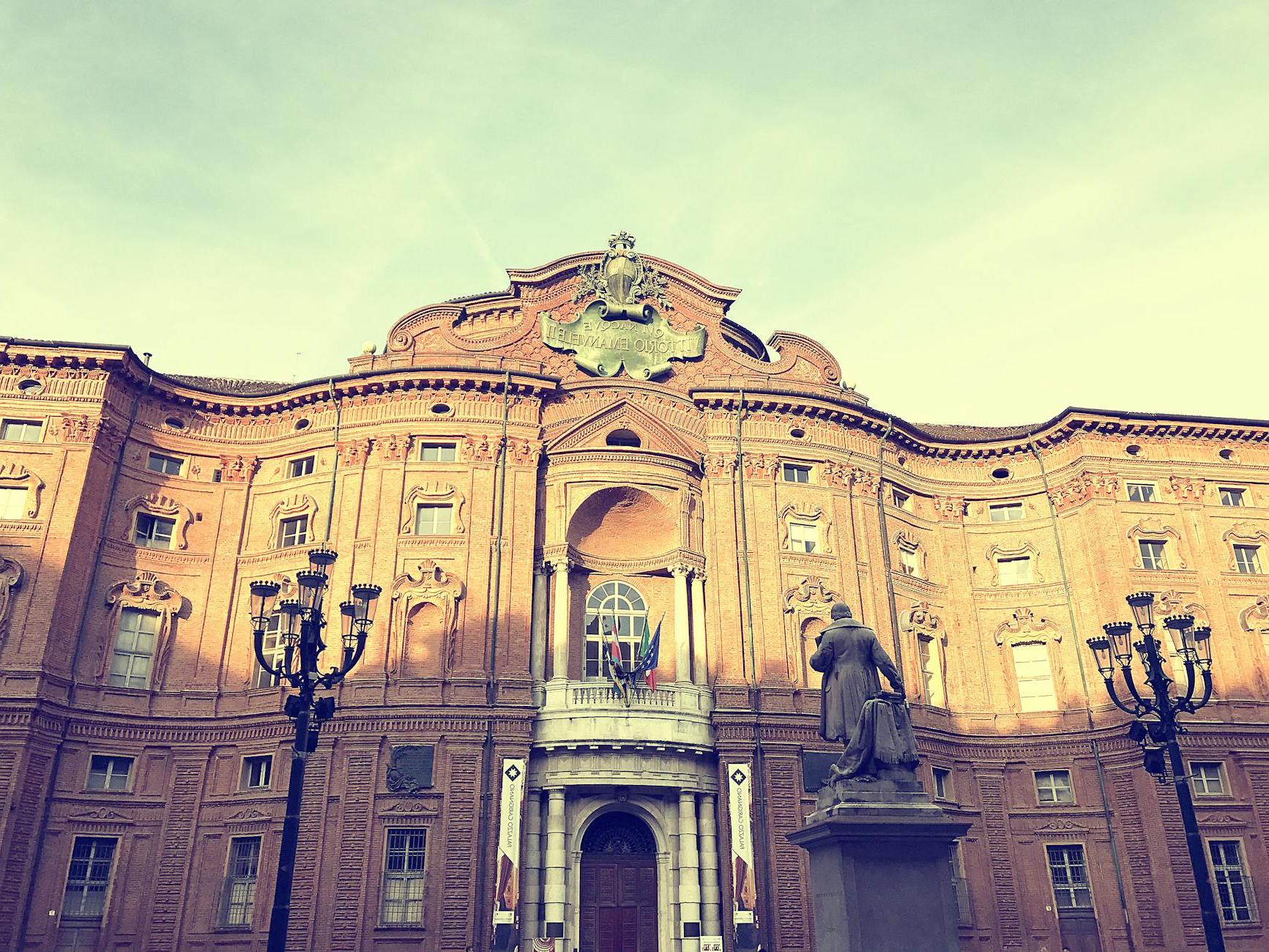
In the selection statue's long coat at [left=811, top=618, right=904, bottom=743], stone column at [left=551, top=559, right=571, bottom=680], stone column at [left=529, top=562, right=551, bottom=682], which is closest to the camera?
statue's long coat at [left=811, top=618, right=904, bottom=743]

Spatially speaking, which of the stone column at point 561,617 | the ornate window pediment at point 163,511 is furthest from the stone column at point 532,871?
the ornate window pediment at point 163,511

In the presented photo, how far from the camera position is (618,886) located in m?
28.7

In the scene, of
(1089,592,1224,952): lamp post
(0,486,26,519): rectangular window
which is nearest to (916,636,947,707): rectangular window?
(1089,592,1224,952): lamp post

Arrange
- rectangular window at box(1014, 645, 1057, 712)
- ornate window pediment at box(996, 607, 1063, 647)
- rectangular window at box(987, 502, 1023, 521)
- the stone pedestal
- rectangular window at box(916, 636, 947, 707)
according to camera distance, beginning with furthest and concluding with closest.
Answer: rectangular window at box(987, 502, 1023, 521), ornate window pediment at box(996, 607, 1063, 647), rectangular window at box(1014, 645, 1057, 712), rectangular window at box(916, 636, 947, 707), the stone pedestal

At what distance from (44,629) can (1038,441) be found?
3413 cm

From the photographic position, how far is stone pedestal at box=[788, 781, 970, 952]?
11.8 metres

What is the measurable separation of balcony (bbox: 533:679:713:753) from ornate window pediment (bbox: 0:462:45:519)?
16.6 m

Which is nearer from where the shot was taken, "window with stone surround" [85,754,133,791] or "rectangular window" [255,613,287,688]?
"window with stone surround" [85,754,133,791]

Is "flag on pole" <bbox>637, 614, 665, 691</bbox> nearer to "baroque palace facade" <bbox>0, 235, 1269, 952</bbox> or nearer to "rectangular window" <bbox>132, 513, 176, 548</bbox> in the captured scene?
"baroque palace facade" <bbox>0, 235, 1269, 952</bbox>

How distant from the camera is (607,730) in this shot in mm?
28062

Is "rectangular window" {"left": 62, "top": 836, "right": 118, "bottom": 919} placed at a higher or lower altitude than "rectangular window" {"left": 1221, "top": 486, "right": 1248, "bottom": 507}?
lower

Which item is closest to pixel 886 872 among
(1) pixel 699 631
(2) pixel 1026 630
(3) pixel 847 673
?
(3) pixel 847 673

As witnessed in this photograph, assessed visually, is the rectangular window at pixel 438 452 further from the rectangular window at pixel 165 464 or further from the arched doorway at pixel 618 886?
the arched doorway at pixel 618 886

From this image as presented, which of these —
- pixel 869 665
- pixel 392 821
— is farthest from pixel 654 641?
pixel 869 665
